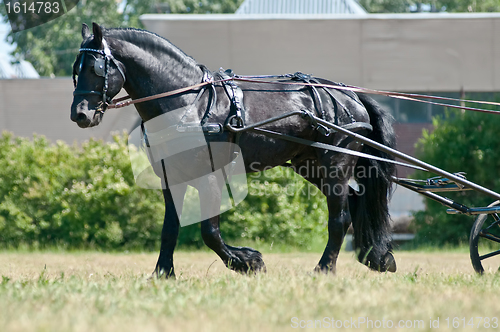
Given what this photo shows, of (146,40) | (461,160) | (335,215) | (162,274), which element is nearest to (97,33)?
(146,40)

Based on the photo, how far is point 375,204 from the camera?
5688mm

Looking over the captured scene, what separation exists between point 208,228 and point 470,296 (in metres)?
2.08

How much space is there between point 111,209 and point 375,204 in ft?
19.4

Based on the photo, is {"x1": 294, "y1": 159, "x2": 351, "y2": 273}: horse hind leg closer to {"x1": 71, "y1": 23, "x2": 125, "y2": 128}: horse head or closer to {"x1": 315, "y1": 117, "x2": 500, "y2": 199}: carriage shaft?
{"x1": 315, "y1": 117, "x2": 500, "y2": 199}: carriage shaft

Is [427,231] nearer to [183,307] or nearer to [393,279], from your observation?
[393,279]

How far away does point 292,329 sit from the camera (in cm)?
272

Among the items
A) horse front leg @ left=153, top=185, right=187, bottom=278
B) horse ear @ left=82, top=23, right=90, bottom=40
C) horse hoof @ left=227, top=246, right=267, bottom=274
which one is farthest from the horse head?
horse hoof @ left=227, top=246, right=267, bottom=274

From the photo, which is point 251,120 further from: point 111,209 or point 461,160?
point 461,160

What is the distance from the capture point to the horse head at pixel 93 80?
4258mm

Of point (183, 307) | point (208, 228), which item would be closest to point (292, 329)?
point (183, 307)

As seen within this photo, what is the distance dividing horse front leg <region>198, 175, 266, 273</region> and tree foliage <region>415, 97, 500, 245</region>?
22.1 ft

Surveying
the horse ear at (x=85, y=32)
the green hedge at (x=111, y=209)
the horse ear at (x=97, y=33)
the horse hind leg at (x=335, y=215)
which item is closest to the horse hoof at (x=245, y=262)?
the horse hind leg at (x=335, y=215)

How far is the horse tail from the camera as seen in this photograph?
555 cm

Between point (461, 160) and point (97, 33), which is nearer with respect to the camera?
point (97, 33)
